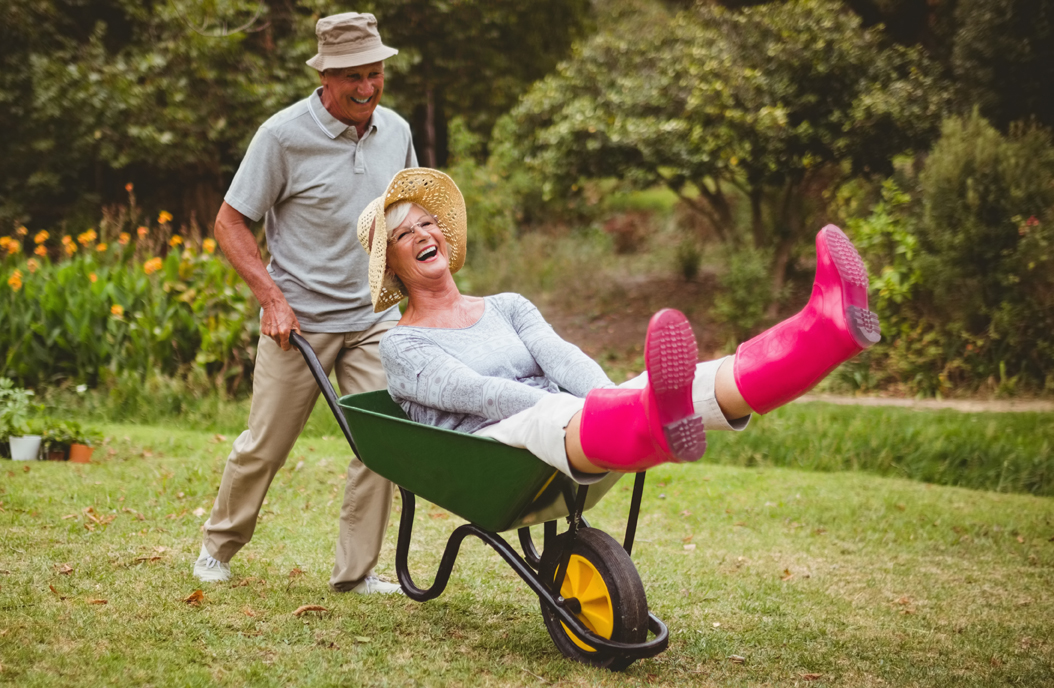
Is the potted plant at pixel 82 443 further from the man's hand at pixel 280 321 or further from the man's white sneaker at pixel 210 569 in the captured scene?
the man's hand at pixel 280 321

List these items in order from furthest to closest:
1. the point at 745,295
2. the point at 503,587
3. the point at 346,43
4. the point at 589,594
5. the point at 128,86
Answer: the point at 128,86
the point at 745,295
the point at 503,587
the point at 346,43
the point at 589,594

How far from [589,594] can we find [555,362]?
2.20 feet

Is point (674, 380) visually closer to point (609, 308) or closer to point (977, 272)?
point (977, 272)

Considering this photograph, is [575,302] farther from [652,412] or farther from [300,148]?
[652,412]

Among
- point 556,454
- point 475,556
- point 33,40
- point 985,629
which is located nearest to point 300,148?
point 556,454

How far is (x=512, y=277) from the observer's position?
36.2ft

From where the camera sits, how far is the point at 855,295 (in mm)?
2102

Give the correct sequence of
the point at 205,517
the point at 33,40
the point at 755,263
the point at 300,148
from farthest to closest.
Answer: the point at 33,40
the point at 755,263
the point at 205,517
the point at 300,148

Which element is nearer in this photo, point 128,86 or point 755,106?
point 755,106

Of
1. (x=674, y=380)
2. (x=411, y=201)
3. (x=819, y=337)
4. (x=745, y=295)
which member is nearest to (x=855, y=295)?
(x=819, y=337)

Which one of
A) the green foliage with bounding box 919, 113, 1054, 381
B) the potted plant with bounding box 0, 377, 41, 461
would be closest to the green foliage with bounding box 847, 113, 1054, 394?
the green foliage with bounding box 919, 113, 1054, 381

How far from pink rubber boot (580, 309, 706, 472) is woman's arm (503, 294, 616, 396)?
0.49 m

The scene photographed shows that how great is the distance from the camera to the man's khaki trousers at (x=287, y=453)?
10.8 ft

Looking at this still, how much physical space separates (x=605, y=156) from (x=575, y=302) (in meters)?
2.13
